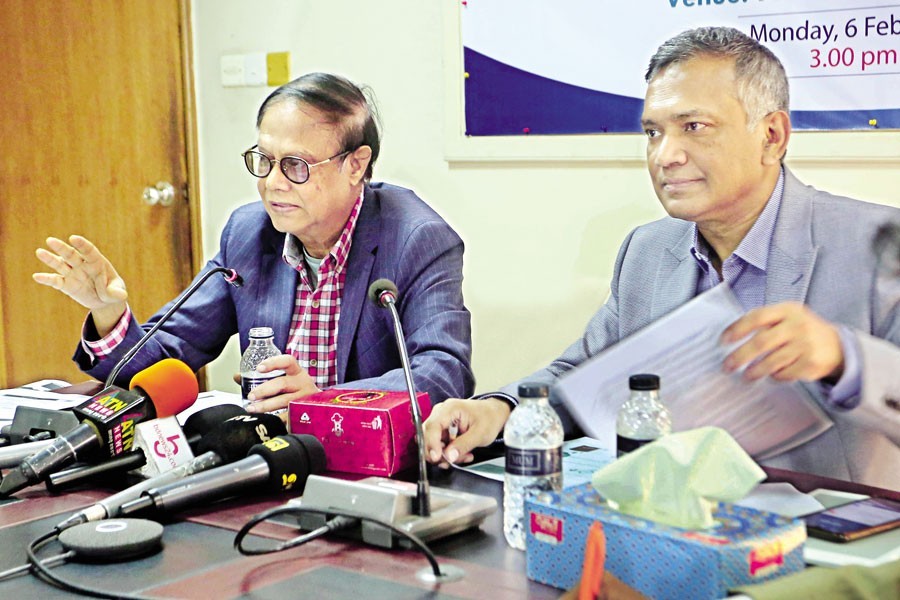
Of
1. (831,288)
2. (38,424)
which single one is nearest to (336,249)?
(38,424)

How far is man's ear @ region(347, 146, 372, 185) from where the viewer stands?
2.29 metres

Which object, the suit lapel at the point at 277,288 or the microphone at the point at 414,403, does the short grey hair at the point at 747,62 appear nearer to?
the microphone at the point at 414,403

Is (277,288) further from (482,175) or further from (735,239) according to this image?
(482,175)

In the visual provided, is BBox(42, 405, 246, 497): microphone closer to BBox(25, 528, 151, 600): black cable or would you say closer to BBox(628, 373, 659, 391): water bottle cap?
BBox(25, 528, 151, 600): black cable

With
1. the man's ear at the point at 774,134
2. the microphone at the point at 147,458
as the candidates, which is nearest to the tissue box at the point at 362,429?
the microphone at the point at 147,458

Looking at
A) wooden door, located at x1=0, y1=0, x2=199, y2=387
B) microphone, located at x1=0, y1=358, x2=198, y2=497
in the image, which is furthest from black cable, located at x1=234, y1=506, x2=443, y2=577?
wooden door, located at x1=0, y1=0, x2=199, y2=387

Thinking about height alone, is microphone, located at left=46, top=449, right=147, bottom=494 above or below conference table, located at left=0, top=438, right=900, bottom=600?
above

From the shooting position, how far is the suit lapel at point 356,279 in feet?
7.12

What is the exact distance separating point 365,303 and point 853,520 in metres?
1.21

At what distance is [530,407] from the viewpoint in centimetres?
120

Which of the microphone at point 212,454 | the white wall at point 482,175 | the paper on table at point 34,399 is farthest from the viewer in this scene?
the white wall at point 482,175

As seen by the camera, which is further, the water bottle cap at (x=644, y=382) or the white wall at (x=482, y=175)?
the white wall at (x=482, y=175)

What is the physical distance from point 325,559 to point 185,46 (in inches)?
120

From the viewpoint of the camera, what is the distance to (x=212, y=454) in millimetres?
1412
